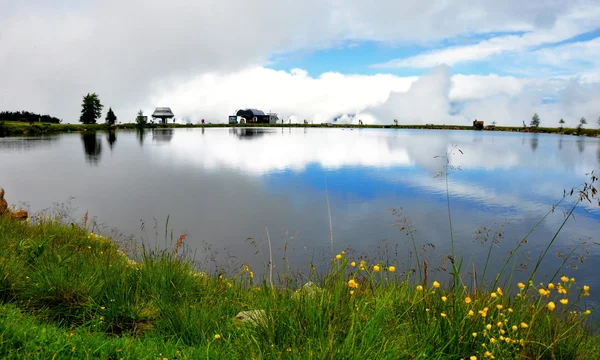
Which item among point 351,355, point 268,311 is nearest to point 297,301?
point 268,311

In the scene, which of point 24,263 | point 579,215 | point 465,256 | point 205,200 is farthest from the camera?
point 205,200

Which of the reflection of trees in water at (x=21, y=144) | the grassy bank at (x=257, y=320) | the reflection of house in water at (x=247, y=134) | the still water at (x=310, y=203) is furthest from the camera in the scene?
the reflection of house in water at (x=247, y=134)

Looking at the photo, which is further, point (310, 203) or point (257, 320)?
point (310, 203)

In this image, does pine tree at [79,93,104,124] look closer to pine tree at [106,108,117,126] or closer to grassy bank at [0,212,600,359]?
pine tree at [106,108,117,126]

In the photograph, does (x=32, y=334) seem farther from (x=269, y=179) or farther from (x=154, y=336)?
(x=269, y=179)

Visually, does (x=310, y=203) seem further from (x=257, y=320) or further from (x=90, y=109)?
(x=90, y=109)

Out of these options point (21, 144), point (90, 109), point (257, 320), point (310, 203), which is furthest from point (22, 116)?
point (257, 320)

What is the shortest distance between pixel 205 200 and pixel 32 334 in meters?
23.7

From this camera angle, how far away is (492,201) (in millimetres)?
29766

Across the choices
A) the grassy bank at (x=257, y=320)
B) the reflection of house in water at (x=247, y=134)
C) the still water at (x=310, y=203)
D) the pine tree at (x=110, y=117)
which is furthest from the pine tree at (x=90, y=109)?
the grassy bank at (x=257, y=320)

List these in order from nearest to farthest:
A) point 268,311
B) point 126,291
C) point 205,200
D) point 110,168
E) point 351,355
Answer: point 351,355, point 268,311, point 126,291, point 205,200, point 110,168

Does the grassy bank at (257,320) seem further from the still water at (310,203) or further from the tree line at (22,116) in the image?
the tree line at (22,116)

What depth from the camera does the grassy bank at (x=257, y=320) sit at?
4.41 metres

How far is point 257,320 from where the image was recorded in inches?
201
